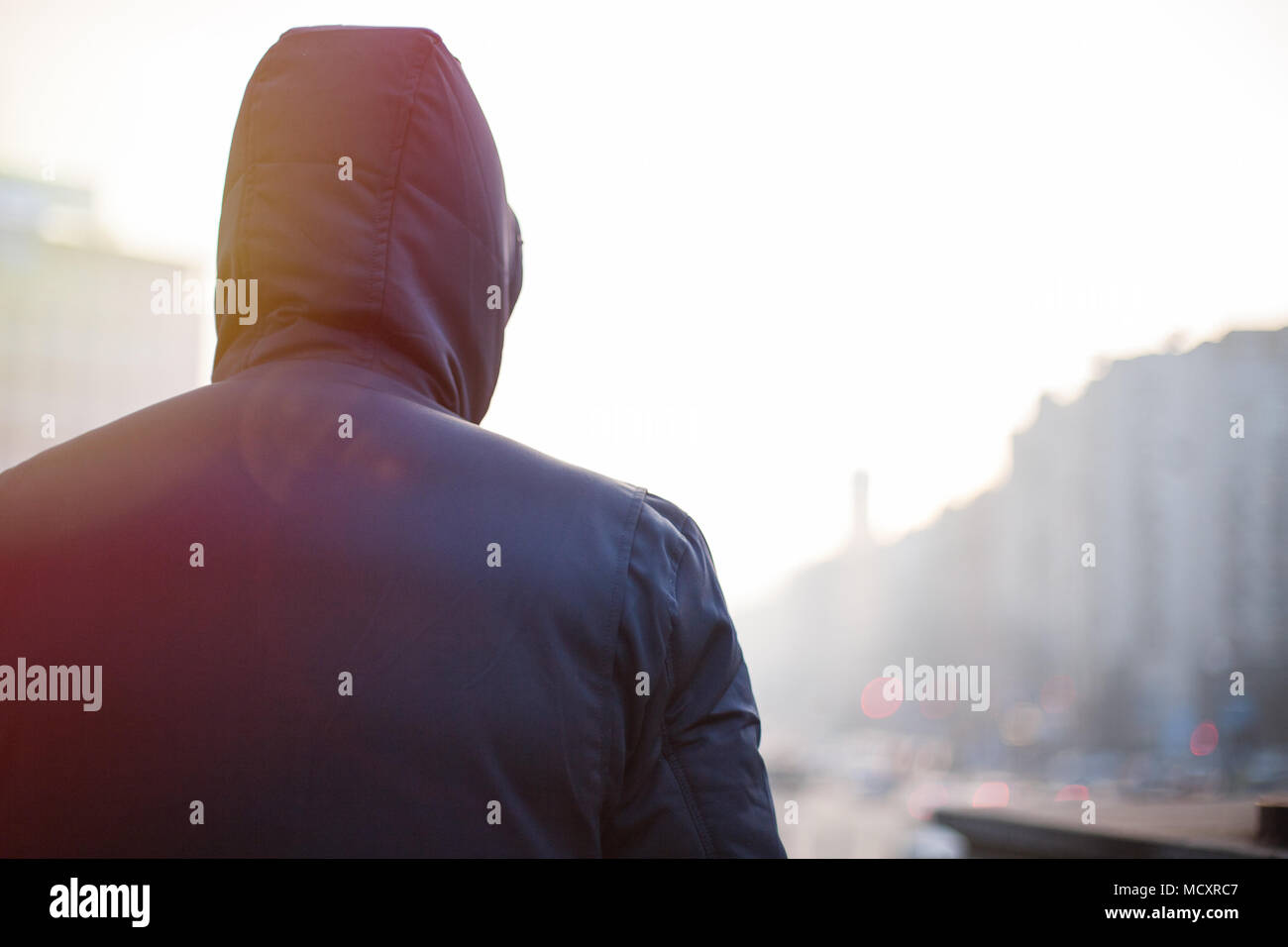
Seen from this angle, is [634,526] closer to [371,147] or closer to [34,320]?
[371,147]

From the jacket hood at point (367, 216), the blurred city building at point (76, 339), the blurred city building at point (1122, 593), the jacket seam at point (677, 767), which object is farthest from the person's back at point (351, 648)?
the blurred city building at point (76, 339)

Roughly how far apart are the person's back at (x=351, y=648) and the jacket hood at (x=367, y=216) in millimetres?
124

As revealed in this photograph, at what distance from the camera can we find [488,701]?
3.80 feet

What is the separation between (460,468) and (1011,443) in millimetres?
73528

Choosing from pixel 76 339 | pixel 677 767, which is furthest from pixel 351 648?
pixel 76 339

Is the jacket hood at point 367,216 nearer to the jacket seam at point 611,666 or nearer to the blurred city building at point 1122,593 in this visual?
the jacket seam at point 611,666

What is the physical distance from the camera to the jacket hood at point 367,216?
4.72 feet

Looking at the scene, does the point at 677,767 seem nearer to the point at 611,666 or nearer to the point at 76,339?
the point at 611,666

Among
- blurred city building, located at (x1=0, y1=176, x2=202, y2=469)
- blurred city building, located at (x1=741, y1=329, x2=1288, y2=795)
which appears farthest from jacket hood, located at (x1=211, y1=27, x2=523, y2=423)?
blurred city building, located at (x1=0, y1=176, x2=202, y2=469)

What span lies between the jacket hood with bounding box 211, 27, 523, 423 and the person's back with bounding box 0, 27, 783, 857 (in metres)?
0.12

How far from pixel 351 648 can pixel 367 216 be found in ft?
2.28

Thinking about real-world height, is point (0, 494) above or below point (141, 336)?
below
